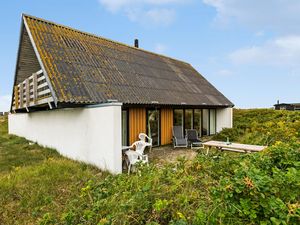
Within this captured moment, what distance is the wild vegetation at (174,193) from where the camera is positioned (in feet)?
7.85

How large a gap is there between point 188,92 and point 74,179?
420 inches

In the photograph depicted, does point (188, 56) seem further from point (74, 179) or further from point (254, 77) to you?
point (74, 179)

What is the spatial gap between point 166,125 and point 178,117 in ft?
4.40

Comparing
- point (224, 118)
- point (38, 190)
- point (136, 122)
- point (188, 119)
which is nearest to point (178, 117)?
point (188, 119)

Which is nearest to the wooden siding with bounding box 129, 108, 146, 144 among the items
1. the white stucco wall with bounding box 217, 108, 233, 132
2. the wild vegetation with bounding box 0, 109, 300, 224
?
the wild vegetation with bounding box 0, 109, 300, 224

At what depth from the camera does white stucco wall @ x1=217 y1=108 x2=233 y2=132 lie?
664 inches

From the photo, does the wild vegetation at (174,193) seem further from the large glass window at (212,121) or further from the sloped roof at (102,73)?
the large glass window at (212,121)

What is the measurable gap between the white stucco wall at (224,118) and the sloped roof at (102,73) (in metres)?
0.65

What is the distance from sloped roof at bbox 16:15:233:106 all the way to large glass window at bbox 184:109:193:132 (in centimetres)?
92

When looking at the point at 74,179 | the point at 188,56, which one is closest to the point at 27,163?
the point at 74,179

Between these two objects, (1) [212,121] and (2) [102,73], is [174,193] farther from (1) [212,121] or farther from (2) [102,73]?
(1) [212,121]

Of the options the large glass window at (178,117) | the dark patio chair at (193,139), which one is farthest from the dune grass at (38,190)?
the large glass window at (178,117)

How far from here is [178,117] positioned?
1414 centimetres

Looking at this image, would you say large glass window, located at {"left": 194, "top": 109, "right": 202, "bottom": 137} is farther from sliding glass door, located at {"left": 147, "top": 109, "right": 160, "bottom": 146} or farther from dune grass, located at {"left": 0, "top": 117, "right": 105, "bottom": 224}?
dune grass, located at {"left": 0, "top": 117, "right": 105, "bottom": 224}
